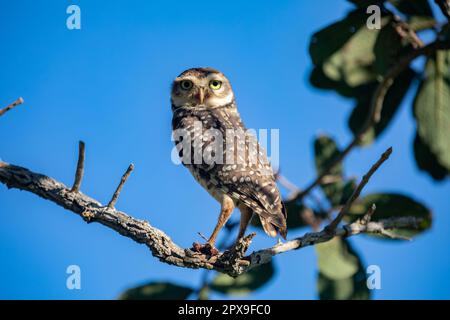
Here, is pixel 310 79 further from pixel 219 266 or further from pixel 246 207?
pixel 219 266

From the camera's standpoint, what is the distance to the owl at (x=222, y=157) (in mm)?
5422

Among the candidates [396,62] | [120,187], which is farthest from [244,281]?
[396,62]

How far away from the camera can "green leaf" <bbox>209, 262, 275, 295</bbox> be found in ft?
17.7

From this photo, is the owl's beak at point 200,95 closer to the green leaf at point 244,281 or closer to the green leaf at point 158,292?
the green leaf at point 244,281

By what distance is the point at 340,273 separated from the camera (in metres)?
5.44

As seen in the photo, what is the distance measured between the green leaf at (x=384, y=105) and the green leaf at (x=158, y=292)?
223cm

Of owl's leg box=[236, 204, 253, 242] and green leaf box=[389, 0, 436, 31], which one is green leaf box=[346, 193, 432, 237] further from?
green leaf box=[389, 0, 436, 31]

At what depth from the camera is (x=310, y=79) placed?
6559 mm

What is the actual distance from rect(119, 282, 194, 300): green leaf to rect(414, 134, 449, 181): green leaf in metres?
2.50

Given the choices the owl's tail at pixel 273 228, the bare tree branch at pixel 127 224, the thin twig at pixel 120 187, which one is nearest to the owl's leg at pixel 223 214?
the owl's tail at pixel 273 228
